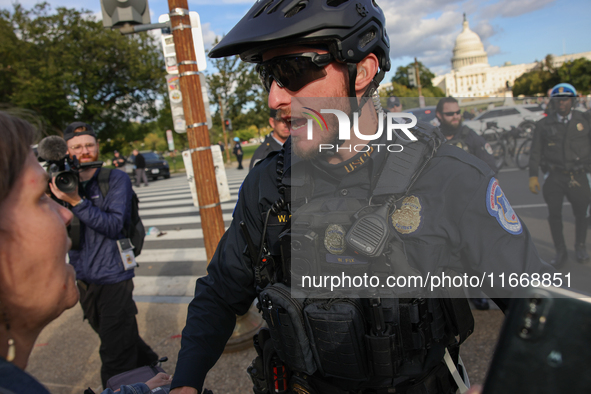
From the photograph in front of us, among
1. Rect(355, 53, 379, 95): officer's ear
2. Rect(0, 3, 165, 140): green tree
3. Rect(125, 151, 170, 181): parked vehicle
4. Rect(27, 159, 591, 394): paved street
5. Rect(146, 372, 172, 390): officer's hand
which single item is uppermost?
Rect(0, 3, 165, 140): green tree

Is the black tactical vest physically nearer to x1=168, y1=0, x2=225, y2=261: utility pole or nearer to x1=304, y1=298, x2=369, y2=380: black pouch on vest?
x1=304, y1=298, x2=369, y2=380: black pouch on vest

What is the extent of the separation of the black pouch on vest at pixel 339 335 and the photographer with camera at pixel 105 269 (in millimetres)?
2248

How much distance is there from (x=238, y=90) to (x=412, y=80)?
669 inches

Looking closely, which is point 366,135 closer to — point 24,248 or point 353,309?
point 353,309

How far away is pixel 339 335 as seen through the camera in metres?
1.36

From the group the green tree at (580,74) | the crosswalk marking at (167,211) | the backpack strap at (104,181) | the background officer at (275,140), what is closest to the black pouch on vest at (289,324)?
the backpack strap at (104,181)

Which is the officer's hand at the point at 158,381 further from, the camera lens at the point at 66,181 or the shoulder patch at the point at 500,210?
the camera lens at the point at 66,181

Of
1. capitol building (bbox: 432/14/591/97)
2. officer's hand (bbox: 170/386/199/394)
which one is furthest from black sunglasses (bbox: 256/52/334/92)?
capitol building (bbox: 432/14/591/97)

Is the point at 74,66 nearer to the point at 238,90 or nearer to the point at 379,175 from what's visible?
the point at 238,90

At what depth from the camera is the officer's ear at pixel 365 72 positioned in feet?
5.85

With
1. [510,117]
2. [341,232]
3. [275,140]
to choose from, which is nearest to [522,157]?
[510,117]

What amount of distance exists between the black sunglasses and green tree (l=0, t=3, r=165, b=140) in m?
28.4

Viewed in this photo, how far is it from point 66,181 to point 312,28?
91.3 inches

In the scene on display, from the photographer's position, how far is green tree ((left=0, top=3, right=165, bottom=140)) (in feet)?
85.5
